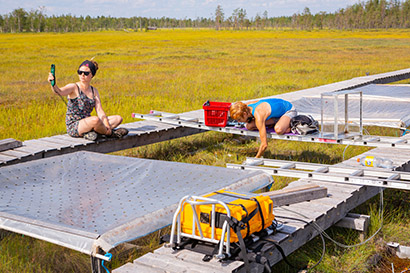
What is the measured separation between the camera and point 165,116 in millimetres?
8602

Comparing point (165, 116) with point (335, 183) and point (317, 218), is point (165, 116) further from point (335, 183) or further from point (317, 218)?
point (317, 218)

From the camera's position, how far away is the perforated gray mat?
11.1 ft

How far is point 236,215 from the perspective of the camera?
3152 mm

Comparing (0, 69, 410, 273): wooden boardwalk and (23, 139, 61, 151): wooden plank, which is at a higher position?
(23, 139, 61, 151): wooden plank

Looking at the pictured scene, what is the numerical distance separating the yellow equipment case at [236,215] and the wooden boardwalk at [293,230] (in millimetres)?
148

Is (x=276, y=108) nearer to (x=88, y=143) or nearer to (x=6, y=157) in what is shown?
(x=88, y=143)

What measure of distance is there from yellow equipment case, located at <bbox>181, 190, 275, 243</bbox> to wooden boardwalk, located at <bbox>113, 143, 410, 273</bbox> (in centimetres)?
15

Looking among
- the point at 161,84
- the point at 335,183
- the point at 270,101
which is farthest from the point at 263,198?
the point at 161,84

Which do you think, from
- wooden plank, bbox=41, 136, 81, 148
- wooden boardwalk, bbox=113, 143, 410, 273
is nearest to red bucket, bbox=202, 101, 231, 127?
wooden plank, bbox=41, 136, 81, 148

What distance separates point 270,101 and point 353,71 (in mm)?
15934

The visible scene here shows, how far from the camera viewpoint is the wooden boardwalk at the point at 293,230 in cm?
307

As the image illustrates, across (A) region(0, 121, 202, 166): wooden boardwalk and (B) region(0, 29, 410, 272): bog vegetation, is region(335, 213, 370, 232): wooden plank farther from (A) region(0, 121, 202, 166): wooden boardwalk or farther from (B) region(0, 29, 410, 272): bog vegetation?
(A) region(0, 121, 202, 166): wooden boardwalk

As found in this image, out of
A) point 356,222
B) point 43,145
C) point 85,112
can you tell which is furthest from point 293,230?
point 85,112

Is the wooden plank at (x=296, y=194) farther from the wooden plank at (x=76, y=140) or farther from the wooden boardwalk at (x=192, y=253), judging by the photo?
the wooden plank at (x=76, y=140)
